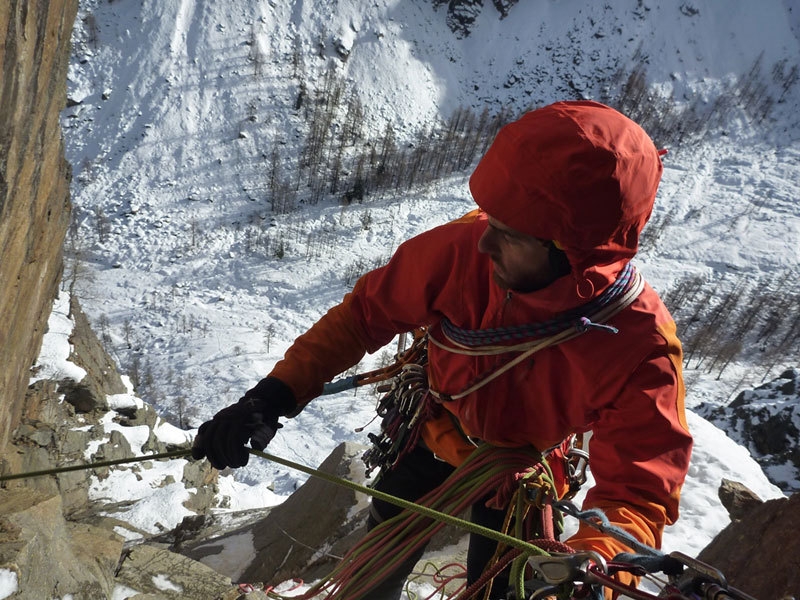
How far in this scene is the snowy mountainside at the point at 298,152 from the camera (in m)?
20.2

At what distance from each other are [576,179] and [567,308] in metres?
0.42

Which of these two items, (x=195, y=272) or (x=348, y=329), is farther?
(x=195, y=272)

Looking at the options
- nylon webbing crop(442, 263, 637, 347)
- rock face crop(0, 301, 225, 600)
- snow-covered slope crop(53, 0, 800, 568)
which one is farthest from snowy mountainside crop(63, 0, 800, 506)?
nylon webbing crop(442, 263, 637, 347)

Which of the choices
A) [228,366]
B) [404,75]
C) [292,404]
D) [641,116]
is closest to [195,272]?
[228,366]

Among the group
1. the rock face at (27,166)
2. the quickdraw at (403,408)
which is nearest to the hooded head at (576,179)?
the quickdraw at (403,408)

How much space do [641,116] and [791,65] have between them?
13538 mm

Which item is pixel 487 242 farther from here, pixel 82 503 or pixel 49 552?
pixel 82 503

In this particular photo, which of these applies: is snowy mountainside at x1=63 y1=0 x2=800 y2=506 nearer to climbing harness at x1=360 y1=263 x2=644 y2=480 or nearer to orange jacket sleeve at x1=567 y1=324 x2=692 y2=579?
climbing harness at x1=360 y1=263 x2=644 y2=480

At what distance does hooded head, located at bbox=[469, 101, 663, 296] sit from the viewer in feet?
3.86

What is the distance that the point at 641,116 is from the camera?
38.2m

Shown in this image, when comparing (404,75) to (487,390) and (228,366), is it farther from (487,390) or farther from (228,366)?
(487,390)

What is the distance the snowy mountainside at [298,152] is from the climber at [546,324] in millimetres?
12325

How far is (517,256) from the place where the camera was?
54.7 inches

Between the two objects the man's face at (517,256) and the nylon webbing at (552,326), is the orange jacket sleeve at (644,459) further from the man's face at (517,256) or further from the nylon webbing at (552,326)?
the man's face at (517,256)
